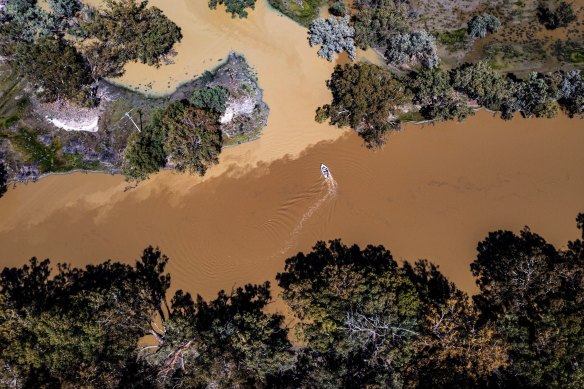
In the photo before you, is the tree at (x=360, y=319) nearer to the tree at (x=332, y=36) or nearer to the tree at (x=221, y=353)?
the tree at (x=221, y=353)

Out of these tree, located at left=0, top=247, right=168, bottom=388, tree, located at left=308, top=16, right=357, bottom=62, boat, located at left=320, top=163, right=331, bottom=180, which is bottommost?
tree, located at left=0, top=247, right=168, bottom=388

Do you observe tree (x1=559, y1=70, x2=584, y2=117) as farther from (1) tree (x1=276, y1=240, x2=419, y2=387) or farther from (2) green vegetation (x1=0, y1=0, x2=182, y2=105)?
(2) green vegetation (x1=0, y1=0, x2=182, y2=105)

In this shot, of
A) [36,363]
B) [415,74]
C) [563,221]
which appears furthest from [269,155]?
[563,221]

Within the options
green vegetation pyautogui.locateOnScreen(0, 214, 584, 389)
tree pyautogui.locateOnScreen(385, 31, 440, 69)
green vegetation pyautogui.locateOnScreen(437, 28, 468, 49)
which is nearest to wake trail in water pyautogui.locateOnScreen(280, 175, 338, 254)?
green vegetation pyautogui.locateOnScreen(0, 214, 584, 389)

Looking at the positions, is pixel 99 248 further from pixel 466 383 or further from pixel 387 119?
pixel 466 383

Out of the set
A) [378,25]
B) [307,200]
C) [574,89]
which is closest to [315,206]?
[307,200]

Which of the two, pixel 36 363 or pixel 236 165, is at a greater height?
pixel 236 165

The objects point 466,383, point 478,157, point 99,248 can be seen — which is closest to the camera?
point 466,383
